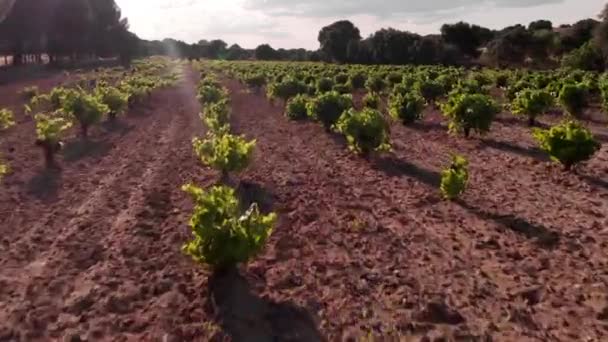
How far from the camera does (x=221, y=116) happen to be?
19.8m

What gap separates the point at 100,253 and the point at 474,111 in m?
11.6

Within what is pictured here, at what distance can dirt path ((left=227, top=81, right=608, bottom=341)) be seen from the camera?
642 centimetres

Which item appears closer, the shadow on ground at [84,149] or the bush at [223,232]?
the bush at [223,232]

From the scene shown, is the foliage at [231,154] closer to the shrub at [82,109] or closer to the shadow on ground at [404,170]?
the shadow on ground at [404,170]

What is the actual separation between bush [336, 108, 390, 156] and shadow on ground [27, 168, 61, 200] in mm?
6796

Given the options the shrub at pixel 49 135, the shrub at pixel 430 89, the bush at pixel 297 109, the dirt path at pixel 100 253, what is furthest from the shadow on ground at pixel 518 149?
the shrub at pixel 49 135

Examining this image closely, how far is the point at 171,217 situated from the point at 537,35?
216 feet

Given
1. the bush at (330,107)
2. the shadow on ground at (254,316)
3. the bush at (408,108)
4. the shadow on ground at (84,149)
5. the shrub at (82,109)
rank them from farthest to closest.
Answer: the bush at (408,108), the bush at (330,107), the shrub at (82,109), the shadow on ground at (84,149), the shadow on ground at (254,316)

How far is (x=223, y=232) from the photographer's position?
680cm

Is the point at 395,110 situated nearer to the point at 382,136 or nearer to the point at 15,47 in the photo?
the point at 382,136

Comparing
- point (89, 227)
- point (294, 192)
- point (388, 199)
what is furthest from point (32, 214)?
point (388, 199)

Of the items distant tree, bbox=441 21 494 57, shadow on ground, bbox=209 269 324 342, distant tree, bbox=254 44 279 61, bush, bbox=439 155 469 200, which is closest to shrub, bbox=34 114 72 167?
shadow on ground, bbox=209 269 324 342

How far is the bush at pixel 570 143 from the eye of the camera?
1215 cm

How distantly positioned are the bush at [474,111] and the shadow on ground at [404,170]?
3.17m
